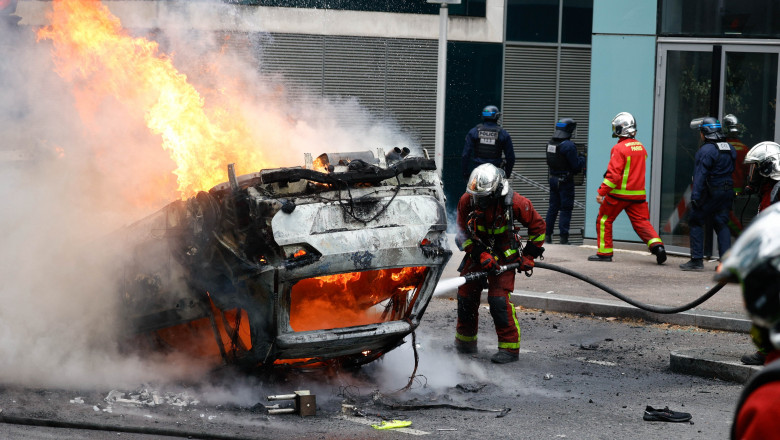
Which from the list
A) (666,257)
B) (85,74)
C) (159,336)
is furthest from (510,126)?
(159,336)

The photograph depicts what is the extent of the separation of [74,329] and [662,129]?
30.0 ft

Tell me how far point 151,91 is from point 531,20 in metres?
11.5

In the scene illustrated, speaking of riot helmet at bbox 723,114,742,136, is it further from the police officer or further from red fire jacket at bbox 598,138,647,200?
the police officer

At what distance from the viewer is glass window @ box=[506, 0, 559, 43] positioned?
17766mm

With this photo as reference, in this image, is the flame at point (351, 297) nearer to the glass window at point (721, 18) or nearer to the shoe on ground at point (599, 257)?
the shoe on ground at point (599, 257)

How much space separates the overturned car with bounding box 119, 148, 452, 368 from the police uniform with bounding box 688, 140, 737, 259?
6.25 meters

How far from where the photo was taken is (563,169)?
1481cm

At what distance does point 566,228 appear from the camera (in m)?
14.8

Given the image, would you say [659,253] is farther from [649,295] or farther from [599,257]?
[649,295]

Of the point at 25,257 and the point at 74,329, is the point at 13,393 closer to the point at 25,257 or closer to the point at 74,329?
the point at 74,329

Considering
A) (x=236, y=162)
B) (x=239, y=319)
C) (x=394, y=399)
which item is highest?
(x=236, y=162)

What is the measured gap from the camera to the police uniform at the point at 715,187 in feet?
38.4

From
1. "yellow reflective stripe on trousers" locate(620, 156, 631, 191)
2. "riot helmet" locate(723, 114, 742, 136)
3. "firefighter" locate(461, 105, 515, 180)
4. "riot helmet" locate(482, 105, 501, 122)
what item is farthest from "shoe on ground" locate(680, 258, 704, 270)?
"riot helmet" locate(482, 105, 501, 122)

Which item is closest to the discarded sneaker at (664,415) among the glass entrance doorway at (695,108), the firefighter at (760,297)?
the firefighter at (760,297)
